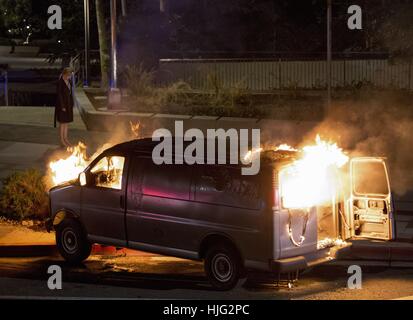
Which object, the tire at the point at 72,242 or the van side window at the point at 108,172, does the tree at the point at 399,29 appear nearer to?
the van side window at the point at 108,172

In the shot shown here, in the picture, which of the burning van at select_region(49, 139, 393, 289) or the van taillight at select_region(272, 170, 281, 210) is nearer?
the van taillight at select_region(272, 170, 281, 210)

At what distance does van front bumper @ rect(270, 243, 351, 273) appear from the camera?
34.3 feet

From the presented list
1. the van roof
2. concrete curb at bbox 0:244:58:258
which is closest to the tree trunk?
concrete curb at bbox 0:244:58:258

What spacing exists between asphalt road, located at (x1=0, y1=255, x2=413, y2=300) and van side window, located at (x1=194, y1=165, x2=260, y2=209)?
1.05m

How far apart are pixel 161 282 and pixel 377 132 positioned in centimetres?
996

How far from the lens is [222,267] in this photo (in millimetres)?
10953

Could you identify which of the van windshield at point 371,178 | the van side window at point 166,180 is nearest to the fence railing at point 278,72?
the van windshield at point 371,178

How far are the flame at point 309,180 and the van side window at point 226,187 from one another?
344mm

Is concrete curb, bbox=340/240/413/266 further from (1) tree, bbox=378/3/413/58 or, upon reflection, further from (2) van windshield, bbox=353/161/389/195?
(1) tree, bbox=378/3/413/58

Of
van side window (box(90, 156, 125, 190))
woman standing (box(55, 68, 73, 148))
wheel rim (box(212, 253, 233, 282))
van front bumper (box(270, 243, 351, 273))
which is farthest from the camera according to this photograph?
woman standing (box(55, 68, 73, 148))

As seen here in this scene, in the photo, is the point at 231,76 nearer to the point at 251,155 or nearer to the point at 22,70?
the point at 22,70

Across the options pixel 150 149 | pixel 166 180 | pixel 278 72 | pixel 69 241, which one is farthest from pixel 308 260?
pixel 278 72

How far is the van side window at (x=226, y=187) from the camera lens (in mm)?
10656
